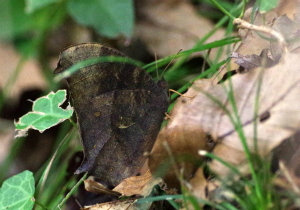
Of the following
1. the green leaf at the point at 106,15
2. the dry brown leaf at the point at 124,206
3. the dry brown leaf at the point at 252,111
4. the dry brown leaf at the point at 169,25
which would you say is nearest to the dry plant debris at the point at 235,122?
the dry brown leaf at the point at 252,111

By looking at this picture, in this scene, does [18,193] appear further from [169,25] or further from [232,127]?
[169,25]

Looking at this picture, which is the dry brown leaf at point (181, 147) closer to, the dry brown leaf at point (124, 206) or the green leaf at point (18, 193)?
the dry brown leaf at point (124, 206)

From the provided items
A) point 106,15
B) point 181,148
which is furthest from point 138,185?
point 106,15

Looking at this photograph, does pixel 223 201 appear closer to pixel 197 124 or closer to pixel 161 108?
pixel 197 124

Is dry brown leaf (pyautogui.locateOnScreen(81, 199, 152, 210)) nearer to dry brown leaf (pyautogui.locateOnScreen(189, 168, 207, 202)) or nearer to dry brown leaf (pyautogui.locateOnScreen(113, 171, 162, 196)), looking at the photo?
dry brown leaf (pyautogui.locateOnScreen(113, 171, 162, 196))

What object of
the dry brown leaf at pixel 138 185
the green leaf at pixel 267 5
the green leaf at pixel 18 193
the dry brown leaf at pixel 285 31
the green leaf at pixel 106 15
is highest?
the green leaf at pixel 267 5

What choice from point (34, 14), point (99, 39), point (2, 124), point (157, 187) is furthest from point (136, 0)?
point (157, 187)
